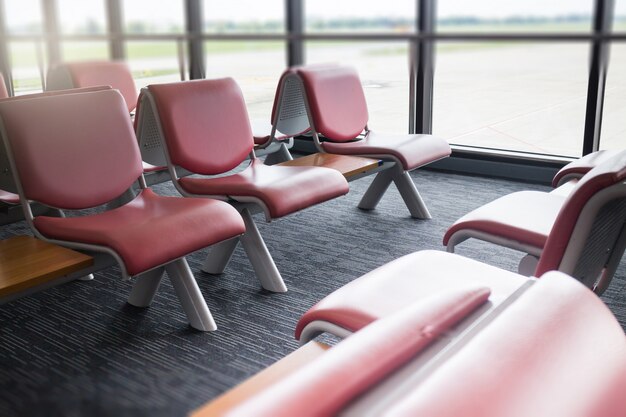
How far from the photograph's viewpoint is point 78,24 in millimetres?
6914

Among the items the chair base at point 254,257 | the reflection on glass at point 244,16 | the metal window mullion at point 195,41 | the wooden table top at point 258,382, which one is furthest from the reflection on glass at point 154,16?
the wooden table top at point 258,382

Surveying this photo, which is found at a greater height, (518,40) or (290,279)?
(518,40)

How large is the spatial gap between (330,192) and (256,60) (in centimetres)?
335

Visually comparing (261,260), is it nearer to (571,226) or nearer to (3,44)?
(571,226)

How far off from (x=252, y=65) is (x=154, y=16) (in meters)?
1.08

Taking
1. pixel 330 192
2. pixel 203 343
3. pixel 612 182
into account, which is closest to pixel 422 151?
pixel 330 192

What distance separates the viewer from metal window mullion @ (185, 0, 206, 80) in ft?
19.5

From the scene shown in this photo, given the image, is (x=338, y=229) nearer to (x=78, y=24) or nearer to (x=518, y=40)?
(x=518, y=40)

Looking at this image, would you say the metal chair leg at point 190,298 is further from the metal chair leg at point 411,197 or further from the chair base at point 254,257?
the metal chair leg at point 411,197

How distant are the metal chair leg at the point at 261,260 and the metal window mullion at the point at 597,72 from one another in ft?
7.71

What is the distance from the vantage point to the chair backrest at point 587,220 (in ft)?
4.53

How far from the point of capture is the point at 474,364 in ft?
1.91

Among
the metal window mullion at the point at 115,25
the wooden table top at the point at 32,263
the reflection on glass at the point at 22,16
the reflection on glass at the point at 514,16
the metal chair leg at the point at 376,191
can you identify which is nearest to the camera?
the wooden table top at the point at 32,263

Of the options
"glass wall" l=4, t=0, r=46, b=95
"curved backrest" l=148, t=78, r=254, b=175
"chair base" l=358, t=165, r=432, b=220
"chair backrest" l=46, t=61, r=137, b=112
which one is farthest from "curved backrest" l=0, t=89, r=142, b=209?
"glass wall" l=4, t=0, r=46, b=95
